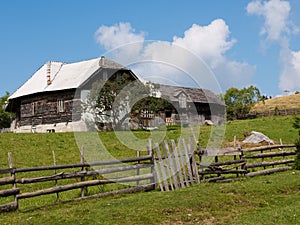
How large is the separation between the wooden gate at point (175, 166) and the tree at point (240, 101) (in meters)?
51.7

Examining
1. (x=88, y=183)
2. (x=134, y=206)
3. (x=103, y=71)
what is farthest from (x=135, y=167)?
(x=103, y=71)

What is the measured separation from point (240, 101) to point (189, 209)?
61.8 metres

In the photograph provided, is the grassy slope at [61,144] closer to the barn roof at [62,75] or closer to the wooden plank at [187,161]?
the wooden plank at [187,161]

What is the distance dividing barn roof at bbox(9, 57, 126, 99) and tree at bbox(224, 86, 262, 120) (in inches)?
1163

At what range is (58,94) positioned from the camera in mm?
43812

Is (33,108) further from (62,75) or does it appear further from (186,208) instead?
(186,208)

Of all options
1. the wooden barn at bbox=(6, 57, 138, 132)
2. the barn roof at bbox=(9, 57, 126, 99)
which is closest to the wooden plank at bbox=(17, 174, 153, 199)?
the barn roof at bbox=(9, 57, 126, 99)

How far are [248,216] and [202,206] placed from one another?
132 centimetres

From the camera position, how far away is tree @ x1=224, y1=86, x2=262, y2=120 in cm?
6775

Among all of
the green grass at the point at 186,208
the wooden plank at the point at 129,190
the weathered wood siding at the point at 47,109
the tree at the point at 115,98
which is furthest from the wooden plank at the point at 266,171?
the weathered wood siding at the point at 47,109

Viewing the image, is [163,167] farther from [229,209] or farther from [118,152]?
[118,152]

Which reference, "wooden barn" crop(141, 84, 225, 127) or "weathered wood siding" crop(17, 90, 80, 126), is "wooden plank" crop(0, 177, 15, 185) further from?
"wooden barn" crop(141, 84, 225, 127)

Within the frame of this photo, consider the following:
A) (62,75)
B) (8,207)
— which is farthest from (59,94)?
(8,207)

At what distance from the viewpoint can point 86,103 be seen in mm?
39281
